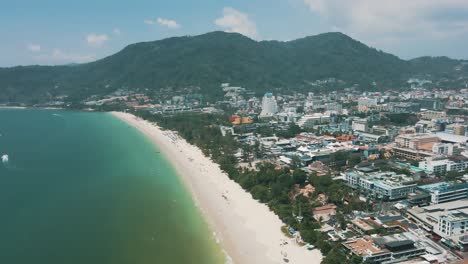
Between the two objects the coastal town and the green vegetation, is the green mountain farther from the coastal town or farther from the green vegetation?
the green vegetation

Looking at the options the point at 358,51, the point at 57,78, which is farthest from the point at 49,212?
the point at 358,51

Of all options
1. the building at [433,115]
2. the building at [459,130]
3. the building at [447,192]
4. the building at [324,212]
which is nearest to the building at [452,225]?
the building at [447,192]

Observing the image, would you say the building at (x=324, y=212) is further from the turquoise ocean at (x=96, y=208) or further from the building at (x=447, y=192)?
the building at (x=447, y=192)

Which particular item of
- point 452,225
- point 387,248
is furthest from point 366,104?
point 387,248

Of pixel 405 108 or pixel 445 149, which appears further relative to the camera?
pixel 405 108

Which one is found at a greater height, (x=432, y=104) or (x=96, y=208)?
(x=432, y=104)

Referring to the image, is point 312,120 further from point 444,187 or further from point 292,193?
point 444,187

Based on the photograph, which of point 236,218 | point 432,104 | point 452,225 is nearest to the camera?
point 452,225
